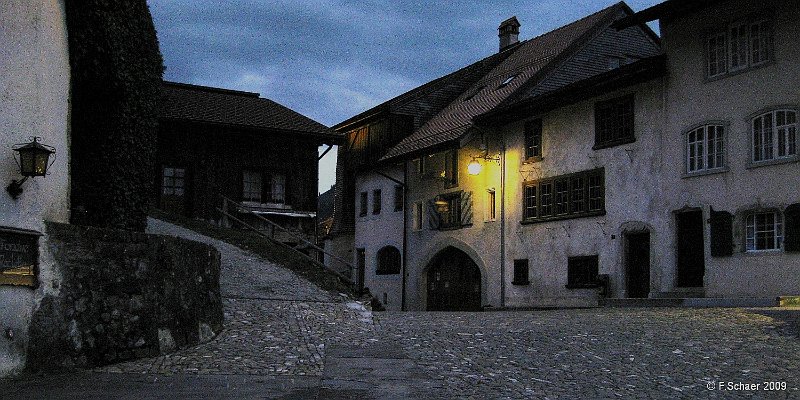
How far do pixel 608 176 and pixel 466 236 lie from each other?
8501 millimetres

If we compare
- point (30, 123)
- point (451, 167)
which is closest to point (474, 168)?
point (451, 167)

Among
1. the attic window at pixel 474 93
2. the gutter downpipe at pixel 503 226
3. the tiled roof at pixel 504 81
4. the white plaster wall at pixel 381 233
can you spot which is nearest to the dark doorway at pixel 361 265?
the white plaster wall at pixel 381 233

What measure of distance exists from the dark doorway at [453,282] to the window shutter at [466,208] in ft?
4.91

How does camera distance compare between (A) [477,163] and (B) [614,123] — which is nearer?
(B) [614,123]

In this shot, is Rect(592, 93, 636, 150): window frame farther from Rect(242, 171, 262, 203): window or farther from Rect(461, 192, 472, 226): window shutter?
Rect(242, 171, 262, 203): window

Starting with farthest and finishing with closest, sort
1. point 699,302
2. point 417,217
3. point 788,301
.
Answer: point 417,217 < point 699,302 < point 788,301

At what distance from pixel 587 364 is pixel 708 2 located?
46.7 feet

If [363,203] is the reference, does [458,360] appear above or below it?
below

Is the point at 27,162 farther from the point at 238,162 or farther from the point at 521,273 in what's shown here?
the point at 238,162

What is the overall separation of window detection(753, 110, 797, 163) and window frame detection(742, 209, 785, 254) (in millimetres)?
1294

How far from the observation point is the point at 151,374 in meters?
10.7

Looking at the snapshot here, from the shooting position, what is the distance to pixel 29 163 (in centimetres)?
1059

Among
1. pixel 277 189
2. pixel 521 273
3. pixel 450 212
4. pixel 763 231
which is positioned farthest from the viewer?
pixel 450 212

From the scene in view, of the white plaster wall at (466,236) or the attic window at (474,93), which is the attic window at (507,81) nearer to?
the attic window at (474,93)
